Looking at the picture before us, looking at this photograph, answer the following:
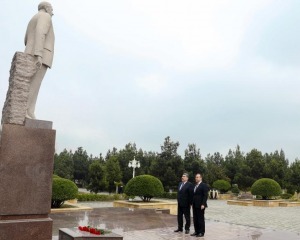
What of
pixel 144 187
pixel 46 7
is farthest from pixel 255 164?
pixel 46 7

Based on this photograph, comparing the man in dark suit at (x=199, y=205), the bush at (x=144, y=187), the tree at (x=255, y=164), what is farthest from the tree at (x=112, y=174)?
the man in dark suit at (x=199, y=205)

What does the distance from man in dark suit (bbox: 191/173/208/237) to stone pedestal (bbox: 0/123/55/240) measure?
3.89m

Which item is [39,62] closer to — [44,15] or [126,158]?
[44,15]

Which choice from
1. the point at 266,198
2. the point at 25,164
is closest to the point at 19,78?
the point at 25,164

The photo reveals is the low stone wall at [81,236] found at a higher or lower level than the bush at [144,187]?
lower

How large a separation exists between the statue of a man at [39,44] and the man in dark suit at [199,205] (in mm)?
4434

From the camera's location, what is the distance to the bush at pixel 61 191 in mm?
12656

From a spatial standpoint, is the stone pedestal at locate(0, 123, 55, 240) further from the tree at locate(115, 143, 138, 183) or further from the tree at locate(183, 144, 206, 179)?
the tree at locate(115, 143, 138, 183)

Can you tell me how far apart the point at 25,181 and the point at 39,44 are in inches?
95.1

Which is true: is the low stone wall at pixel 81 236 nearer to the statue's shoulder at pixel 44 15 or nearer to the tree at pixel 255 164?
the statue's shoulder at pixel 44 15

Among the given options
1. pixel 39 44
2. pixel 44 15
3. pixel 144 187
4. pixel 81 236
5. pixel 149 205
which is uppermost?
pixel 44 15

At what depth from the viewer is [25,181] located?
5.37 meters

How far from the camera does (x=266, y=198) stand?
2325 cm

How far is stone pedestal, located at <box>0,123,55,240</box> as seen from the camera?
17.0ft
